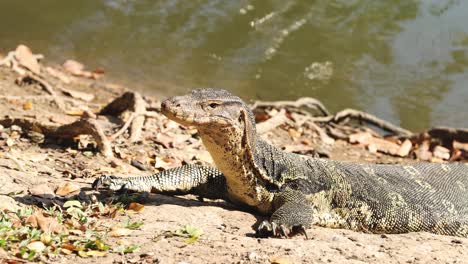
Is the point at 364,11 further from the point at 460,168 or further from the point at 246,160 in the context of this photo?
the point at 246,160

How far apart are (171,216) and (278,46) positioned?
781 cm

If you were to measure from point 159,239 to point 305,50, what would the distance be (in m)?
8.41

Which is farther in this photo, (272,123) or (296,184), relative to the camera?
(272,123)

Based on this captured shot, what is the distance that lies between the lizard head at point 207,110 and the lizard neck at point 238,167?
80mm

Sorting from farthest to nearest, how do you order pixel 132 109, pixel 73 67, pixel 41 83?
pixel 73 67, pixel 41 83, pixel 132 109

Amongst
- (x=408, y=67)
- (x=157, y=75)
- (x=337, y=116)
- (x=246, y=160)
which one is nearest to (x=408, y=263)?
(x=246, y=160)

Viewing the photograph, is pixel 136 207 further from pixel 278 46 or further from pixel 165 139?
pixel 278 46

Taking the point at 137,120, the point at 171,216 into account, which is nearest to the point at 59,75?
the point at 137,120

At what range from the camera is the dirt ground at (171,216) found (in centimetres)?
441

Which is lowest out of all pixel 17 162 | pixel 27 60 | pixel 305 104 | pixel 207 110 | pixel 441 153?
pixel 17 162

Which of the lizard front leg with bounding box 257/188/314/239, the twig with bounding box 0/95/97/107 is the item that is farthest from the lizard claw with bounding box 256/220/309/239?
the twig with bounding box 0/95/97/107

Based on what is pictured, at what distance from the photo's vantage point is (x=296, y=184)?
18.6 feet

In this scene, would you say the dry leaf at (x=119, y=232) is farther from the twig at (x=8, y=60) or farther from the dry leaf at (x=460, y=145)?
the dry leaf at (x=460, y=145)

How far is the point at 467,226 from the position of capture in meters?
6.39
